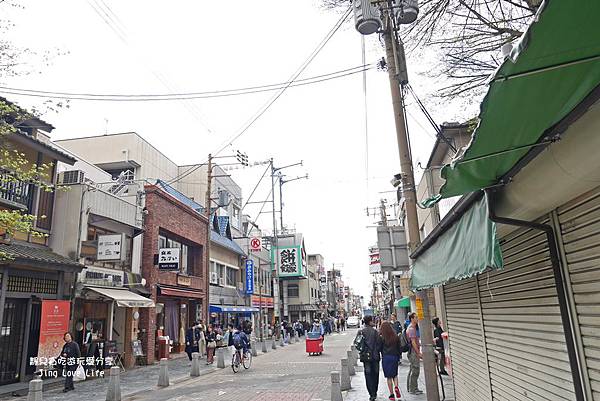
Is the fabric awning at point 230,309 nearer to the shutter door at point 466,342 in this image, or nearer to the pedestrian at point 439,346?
the pedestrian at point 439,346

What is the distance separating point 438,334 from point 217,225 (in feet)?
76.9

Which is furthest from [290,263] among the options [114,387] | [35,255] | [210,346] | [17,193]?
[114,387]

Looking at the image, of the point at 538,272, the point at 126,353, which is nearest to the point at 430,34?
the point at 538,272

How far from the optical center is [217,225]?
33.9 m

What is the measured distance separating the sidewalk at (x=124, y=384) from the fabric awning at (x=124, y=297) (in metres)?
2.66

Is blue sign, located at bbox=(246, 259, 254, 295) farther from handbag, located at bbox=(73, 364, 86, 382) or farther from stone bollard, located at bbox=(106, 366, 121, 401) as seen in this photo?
stone bollard, located at bbox=(106, 366, 121, 401)

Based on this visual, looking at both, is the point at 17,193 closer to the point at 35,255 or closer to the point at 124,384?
the point at 35,255

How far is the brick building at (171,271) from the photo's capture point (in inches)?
828

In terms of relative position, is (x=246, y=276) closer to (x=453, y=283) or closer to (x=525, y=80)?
(x=453, y=283)

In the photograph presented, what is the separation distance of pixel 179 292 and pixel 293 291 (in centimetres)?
3929

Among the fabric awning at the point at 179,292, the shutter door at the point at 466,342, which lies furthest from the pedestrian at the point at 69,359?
the shutter door at the point at 466,342

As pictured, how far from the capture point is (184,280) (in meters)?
24.8

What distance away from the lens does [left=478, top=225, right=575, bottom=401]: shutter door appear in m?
3.47

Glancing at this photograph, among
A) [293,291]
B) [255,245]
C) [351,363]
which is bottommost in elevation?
[351,363]
